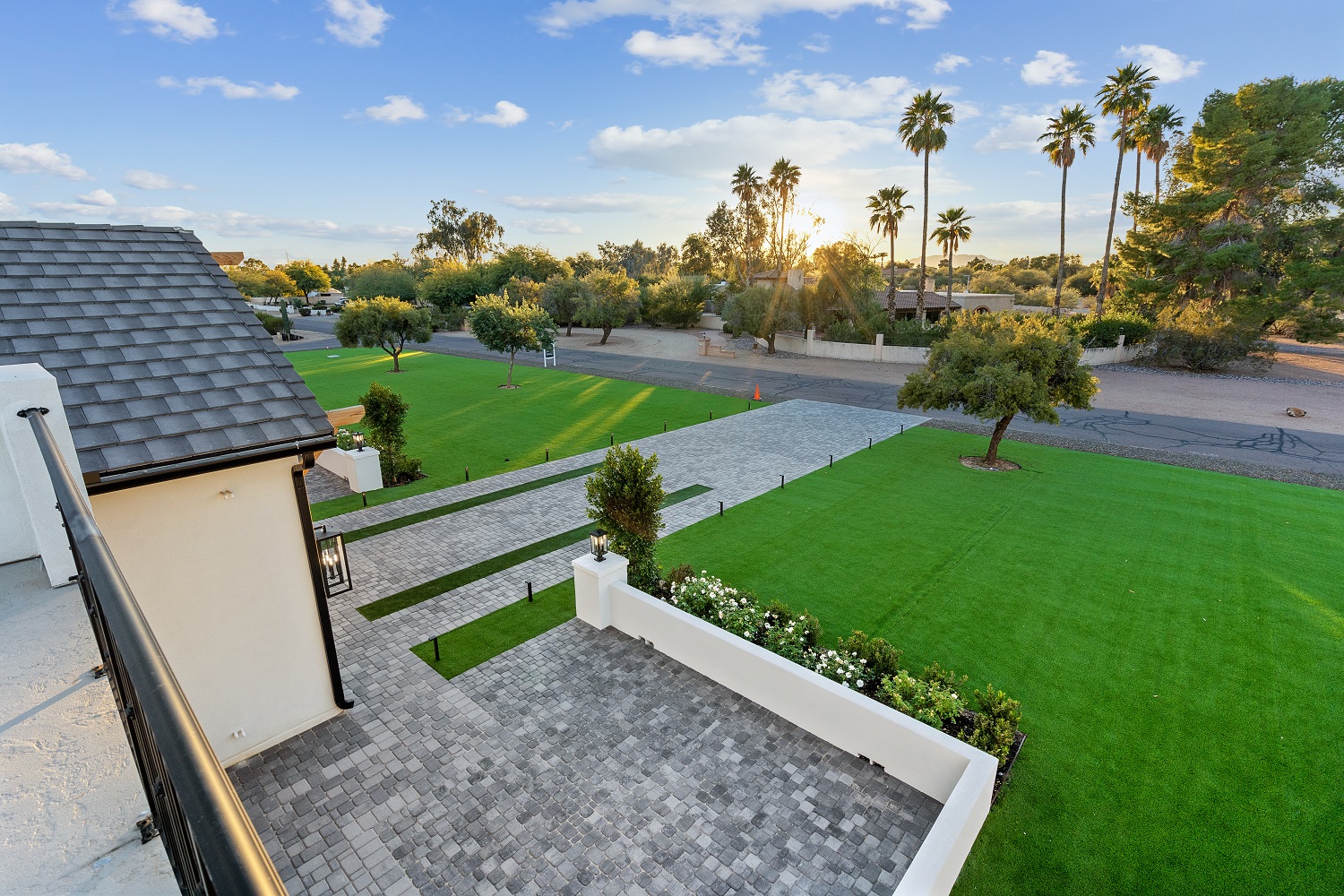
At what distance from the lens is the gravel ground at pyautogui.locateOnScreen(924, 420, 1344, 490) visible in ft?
57.2

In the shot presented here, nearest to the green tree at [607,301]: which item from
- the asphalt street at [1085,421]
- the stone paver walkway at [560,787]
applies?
the asphalt street at [1085,421]

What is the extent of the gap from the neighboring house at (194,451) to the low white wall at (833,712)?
410 centimetres

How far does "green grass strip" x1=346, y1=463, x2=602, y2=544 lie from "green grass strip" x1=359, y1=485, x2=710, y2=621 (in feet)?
9.92

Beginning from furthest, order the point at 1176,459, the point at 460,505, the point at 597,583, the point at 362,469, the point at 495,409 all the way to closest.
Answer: the point at 495,409, the point at 1176,459, the point at 362,469, the point at 460,505, the point at 597,583

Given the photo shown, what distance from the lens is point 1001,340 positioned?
57.0ft

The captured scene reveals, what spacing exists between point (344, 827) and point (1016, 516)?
47.8ft

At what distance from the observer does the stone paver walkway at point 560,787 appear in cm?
623

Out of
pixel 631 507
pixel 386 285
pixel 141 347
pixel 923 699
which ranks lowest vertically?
pixel 923 699

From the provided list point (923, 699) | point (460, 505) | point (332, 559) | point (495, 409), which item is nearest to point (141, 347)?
point (332, 559)

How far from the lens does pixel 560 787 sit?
717cm

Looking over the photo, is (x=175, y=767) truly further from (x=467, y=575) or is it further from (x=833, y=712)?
(x=467, y=575)

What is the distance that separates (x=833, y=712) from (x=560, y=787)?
11.2 ft

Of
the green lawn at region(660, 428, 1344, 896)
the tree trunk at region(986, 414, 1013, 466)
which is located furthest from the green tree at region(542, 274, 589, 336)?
the tree trunk at region(986, 414, 1013, 466)

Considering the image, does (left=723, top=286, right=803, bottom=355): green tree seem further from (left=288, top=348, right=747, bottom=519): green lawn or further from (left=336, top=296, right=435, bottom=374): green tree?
(left=336, top=296, right=435, bottom=374): green tree
